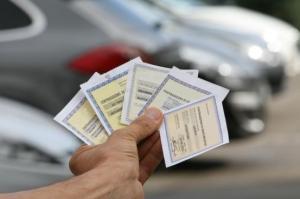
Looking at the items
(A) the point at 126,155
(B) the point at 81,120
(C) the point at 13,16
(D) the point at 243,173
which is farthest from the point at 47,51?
(A) the point at 126,155

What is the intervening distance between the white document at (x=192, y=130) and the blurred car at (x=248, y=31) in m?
6.56

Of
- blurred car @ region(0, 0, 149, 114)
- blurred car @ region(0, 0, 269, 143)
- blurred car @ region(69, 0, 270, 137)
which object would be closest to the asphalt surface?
blurred car @ region(69, 0, 270, 137)

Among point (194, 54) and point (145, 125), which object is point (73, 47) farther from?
point (145, 125)

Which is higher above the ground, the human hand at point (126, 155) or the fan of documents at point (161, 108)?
the fan of documents at point (161, 108)

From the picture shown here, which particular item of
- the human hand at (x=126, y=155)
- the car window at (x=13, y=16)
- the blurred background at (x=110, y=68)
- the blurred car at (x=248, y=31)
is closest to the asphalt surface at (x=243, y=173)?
the blurred background at (x=110, y=68)

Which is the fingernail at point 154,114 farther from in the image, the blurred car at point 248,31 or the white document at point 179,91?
the blurred car at point 248,31

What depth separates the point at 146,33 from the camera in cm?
630

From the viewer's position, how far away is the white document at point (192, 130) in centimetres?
179

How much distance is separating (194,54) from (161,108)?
16.1ft

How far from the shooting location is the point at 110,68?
5.52m

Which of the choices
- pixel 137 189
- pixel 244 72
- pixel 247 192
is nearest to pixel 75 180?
pixel 137 189

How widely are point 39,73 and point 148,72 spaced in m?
3.82

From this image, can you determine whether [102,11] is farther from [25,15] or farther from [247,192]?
[247,192]

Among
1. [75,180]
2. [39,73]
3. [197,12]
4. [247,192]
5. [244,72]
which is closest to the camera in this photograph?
[75,180]
